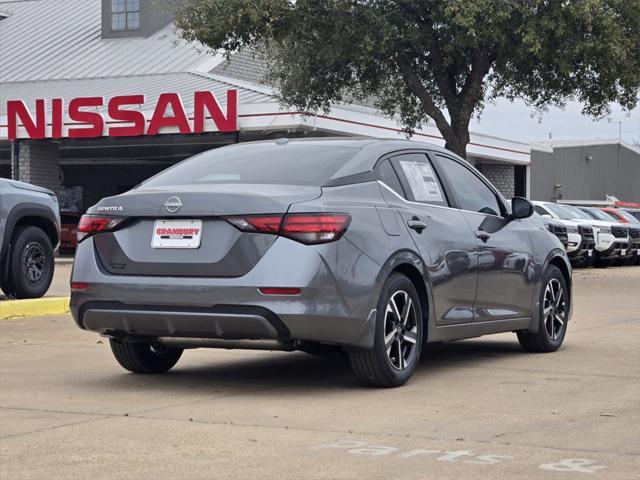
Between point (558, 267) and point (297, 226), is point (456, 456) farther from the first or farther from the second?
point (558, 267)

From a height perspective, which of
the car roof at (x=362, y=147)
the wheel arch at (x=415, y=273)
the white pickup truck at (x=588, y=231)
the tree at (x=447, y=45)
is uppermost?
the tree at (x=447, y=45)

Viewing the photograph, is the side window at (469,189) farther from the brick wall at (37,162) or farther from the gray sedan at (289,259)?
the brick wall at (37,162)

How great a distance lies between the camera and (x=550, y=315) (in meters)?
9.80

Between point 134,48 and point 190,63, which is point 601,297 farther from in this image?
point 134,48

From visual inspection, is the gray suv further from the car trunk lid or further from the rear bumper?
the rear bumper

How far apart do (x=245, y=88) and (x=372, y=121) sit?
11.7 ft

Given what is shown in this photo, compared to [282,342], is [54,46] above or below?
above

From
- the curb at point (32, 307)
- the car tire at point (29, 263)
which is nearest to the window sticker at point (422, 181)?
the curb at point (32, 307)

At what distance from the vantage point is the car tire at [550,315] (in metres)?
9.60

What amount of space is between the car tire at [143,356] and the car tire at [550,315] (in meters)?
2.73

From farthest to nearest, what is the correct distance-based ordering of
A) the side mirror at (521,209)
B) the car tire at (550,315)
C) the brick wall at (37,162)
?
the brick wall at (37,162) → the car tire at (550,315) → the side mirror at (521,209)

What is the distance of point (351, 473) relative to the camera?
520 centimetres

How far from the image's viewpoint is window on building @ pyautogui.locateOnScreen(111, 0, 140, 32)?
1594 inches

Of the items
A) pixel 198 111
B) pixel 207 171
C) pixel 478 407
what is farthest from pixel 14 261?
pixel 198 111
